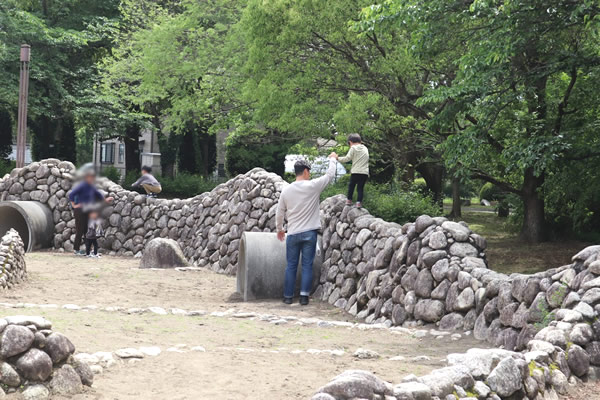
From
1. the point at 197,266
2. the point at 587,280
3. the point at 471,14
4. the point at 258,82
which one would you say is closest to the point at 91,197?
the point at 587,280

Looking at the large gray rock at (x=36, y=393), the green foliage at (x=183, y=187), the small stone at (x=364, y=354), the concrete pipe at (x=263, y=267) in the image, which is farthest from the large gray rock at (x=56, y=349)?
the green foliage at (x=183, y=187)

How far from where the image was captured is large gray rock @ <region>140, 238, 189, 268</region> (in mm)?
15234

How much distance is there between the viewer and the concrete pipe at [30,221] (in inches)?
707

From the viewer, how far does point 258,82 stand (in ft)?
57.7

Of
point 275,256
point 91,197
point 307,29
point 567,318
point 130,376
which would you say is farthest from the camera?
point 307,29

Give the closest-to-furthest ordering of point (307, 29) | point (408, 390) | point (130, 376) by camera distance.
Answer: point (408, 390), point (130, 376), point (307, 29)

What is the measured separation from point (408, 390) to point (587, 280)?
290 cm

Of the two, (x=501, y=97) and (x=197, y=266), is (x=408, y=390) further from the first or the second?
(x=197, y=266)

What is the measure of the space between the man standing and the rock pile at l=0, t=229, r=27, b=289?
380 centimetres

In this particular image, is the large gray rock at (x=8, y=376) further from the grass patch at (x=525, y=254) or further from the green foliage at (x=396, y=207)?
the grass patch at (x=525, y=254)

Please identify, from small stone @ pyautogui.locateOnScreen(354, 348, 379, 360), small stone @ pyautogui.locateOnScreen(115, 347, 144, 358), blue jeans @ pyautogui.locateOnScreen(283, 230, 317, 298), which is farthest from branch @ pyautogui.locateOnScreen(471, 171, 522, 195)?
small stone @ pyautogui.locateOnScreen(115, 347, 144, 358)

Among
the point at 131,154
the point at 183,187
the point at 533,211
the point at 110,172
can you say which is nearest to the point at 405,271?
the point at 131,154

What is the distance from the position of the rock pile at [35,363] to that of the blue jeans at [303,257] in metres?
5.65

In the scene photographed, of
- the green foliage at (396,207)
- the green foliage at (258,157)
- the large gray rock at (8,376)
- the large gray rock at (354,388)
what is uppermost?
the green foliage at (258,157)
